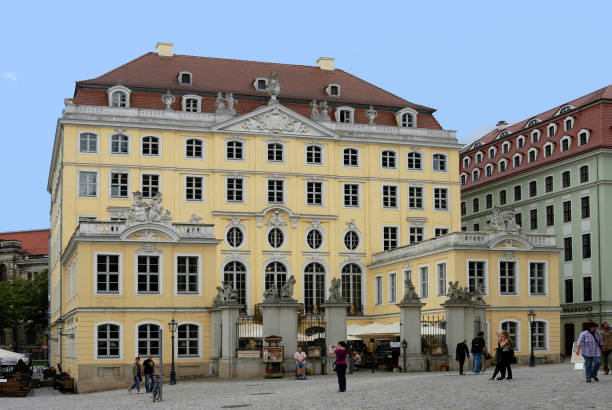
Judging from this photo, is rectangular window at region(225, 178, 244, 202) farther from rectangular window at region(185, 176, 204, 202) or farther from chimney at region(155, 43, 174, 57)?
chimney at region(155, 43, 174, 57)

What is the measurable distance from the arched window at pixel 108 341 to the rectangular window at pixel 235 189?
753 inches

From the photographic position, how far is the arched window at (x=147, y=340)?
49125 mm

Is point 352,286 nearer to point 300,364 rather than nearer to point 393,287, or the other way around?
point 393,287

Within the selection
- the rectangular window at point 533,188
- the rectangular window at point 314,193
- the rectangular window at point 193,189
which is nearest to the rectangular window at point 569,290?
the rectangular window at point 533,188

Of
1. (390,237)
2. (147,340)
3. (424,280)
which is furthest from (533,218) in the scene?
(147,340)

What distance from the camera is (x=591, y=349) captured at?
2812 cm

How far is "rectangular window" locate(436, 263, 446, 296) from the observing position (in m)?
58.0

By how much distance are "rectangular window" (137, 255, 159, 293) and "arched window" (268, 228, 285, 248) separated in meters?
17.6

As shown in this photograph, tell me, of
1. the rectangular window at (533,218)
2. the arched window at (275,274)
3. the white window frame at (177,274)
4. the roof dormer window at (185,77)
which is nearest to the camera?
the white window frame at (177,274)

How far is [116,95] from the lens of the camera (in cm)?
6594

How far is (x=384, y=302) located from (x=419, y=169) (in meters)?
10.6

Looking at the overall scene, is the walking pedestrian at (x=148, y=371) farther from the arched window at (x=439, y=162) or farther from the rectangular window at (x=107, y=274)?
the arched window at (x=439, y=162)

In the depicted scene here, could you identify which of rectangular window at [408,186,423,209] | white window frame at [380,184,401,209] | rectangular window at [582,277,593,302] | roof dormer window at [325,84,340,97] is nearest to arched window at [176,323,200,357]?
white window frame at [380,184,401,209]

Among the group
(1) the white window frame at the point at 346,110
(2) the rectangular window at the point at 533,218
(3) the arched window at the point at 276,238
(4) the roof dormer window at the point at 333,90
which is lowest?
(3) the arched window at the point at 276,238
